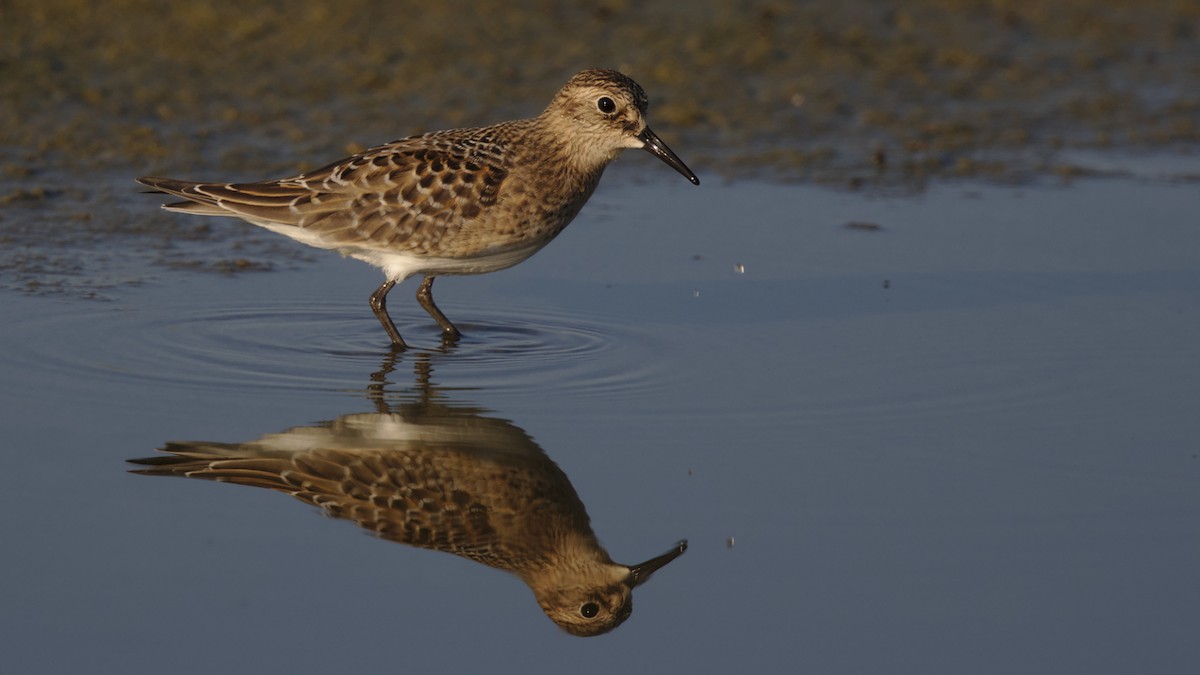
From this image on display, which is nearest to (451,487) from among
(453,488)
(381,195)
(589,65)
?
(453,488)

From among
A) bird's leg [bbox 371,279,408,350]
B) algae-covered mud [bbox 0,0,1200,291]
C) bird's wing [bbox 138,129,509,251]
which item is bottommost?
bird's leg [bbox 371,279,408,350]

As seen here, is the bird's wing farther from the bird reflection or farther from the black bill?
the bird reflection

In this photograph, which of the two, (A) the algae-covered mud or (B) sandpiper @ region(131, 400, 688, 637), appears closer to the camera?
(B) sandpiper @ region(131, 400, 688, 637)

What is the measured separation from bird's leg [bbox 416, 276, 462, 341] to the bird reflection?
153cm

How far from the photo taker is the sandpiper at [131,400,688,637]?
6.44 m

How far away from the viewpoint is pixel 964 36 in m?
15.6

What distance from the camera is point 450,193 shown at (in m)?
9.65

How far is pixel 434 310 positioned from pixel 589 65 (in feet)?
16.3

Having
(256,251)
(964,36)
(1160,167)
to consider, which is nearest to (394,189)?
(256,251)

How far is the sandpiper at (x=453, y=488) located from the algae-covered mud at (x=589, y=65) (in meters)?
4.00

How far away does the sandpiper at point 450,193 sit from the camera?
380 inches

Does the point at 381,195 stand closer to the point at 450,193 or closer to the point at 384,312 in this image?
the point at 450,193

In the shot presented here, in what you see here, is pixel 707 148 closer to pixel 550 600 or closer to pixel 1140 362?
pixel 1140 362

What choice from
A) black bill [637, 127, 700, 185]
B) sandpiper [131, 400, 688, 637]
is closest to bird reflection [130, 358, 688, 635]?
sandpiper [131, 400, 688, 637]
